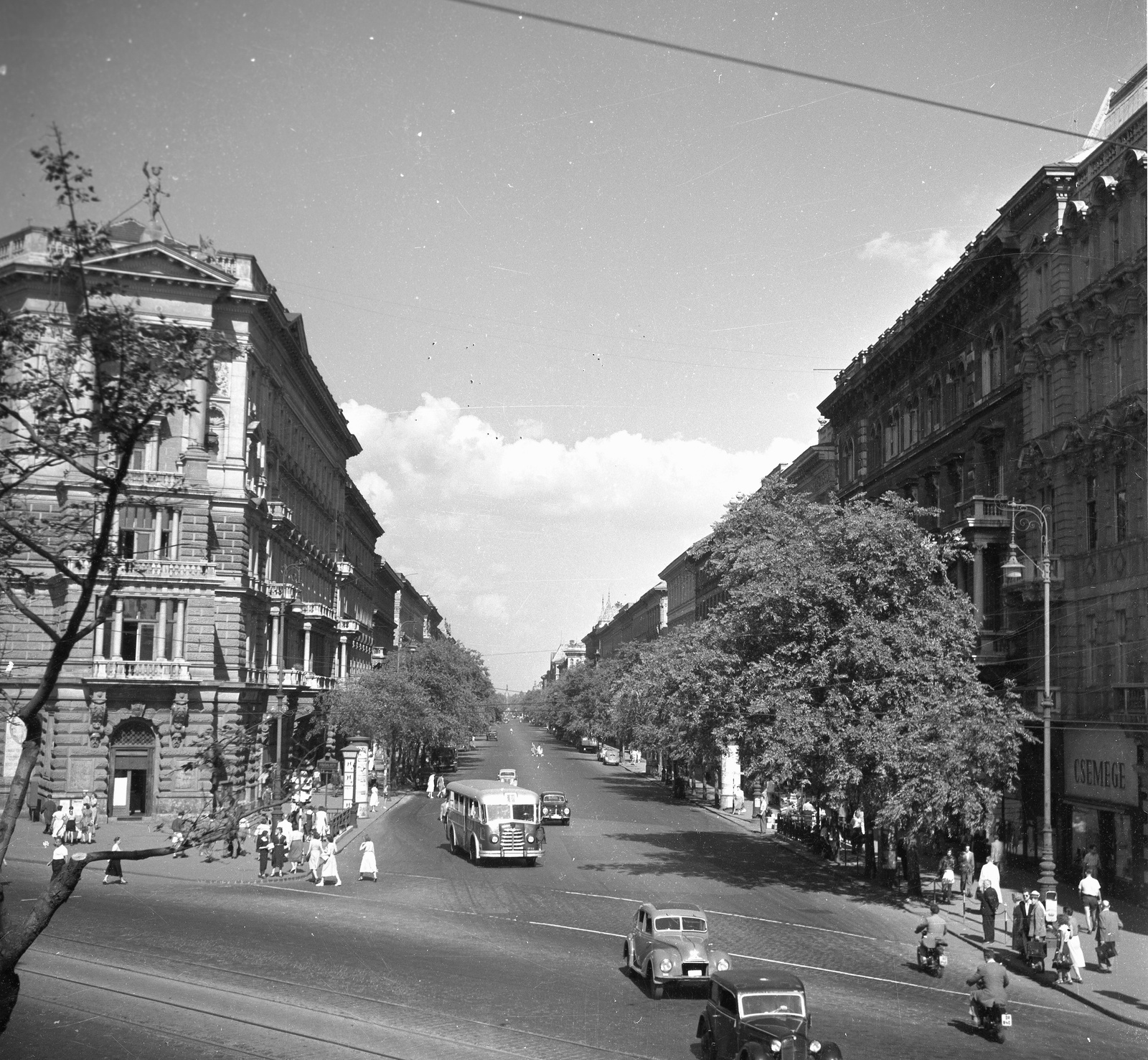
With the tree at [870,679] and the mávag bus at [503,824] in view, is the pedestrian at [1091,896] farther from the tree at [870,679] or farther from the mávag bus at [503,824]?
the mávag bus at [503,824]

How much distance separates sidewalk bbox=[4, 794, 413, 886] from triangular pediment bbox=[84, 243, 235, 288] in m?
13.0

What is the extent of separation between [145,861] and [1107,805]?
27.0 meters

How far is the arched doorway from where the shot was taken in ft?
150

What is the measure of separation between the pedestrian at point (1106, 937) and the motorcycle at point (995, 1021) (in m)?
7.03

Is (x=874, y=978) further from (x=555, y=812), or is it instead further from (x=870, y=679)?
(x=555, y=812)

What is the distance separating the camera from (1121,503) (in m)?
33.1

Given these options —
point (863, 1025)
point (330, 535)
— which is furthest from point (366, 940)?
point (330, 535)

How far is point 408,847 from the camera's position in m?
43.1

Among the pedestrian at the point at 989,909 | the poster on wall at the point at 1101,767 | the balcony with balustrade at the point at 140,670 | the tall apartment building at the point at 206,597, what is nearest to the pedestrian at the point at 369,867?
the tall apartment building at the point at 206,597

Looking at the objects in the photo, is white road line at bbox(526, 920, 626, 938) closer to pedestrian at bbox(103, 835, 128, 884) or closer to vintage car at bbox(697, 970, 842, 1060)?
vintage car at bbox(697, 970, 842, 1060)

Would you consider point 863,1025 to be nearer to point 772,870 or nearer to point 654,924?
point 654,924

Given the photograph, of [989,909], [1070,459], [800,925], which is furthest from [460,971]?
[1070,459]

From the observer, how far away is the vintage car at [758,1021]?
1531 cm

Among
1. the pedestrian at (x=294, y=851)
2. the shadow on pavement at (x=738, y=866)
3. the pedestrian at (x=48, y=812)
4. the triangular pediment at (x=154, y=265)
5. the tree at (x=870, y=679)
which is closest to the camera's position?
the triangular pediment at (x=154, y=265)
